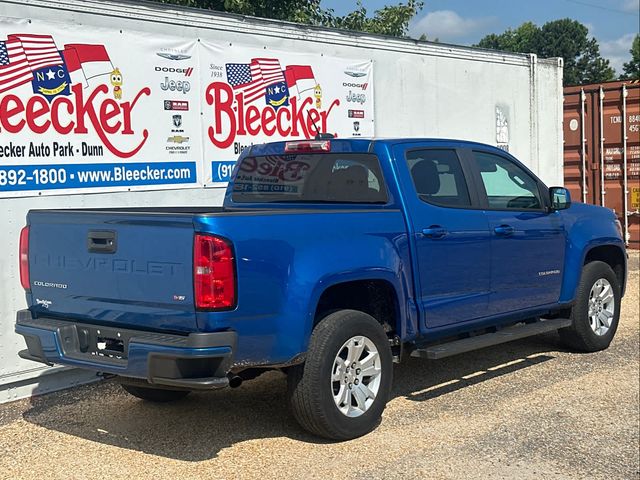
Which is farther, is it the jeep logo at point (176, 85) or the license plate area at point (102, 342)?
the jeep logo at point (176, 85)

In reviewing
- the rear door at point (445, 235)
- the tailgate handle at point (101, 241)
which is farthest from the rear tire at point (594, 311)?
the tailgate handle at point (101, 241)

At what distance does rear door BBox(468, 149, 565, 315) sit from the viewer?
6.68 meters

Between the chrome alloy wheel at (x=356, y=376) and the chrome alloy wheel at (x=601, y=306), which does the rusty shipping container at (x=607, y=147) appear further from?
the chrome alloy wheel at (x=356, y=376)

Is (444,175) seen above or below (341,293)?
above

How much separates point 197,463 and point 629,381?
360 cm

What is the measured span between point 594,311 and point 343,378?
3.32 metres

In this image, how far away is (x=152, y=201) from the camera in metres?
7.68

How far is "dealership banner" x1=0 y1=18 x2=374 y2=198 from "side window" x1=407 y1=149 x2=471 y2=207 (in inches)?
96.2

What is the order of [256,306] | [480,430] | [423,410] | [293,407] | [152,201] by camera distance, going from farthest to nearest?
[152,201]
[423,410]
[480,430]
[293,407]
[256,306]

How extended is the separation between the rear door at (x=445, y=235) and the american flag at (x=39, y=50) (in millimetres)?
2830

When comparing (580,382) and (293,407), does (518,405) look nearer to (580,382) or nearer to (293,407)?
(580,382)

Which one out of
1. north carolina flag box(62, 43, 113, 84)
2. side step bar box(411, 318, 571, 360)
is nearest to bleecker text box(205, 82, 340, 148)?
north carolina flag box(62, 43, 113, 84)

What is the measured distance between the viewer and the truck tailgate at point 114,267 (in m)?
4.73

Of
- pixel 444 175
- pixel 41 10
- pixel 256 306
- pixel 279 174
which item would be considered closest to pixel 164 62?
pixel 41 10
